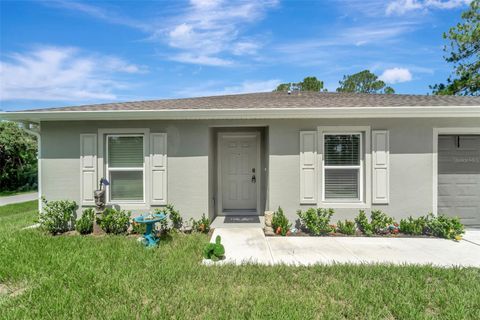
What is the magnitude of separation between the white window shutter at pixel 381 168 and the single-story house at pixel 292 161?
23 millimetres

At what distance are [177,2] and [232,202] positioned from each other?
5.63m

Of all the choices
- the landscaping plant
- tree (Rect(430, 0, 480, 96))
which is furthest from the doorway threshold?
tree (Rect(430, 0, 480, 96))

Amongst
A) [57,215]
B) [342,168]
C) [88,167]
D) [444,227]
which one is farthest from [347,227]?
[57,215]

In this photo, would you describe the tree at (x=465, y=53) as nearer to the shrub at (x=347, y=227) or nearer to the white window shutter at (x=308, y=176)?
the white window shutter at (x=308, y=176)

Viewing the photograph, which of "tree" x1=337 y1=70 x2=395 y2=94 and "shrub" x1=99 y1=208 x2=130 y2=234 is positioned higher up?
"tree" x1=337 y1=70 x2=395 y2=94

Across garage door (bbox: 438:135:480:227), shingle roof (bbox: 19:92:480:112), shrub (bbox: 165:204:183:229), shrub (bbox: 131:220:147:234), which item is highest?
shingle roof (bbox: 19:92:480:112)

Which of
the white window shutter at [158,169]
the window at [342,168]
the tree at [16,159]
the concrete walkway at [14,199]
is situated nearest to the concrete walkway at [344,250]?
the window at [342,168]

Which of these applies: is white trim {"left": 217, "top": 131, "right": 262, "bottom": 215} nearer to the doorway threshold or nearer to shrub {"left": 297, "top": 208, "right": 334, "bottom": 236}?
the doorway threshold

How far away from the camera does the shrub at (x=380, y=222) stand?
5289 millimetres

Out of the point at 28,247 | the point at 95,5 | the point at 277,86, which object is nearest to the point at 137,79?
the point at 95,5

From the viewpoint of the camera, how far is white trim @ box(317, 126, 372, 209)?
549 centimetres

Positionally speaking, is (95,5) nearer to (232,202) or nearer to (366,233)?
(232,202)

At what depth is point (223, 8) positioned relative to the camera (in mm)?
6676

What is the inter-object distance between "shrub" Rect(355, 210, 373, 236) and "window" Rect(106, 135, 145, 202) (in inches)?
198
